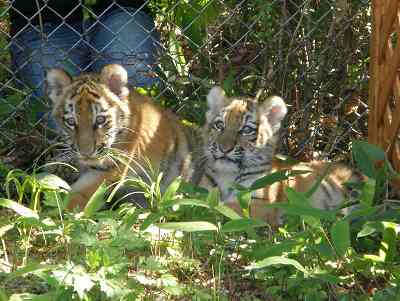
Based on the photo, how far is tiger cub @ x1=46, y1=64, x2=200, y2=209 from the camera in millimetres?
4723

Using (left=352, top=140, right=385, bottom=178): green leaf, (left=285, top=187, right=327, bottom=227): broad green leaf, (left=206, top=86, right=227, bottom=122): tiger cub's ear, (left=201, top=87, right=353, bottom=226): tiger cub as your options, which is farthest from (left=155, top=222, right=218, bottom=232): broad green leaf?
(left=206, top=86, right=227, bottom=122): tiger cub's ear

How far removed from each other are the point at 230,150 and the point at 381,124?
0.91 metres

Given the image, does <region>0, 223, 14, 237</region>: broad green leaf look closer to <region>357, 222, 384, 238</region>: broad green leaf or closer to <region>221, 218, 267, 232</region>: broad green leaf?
<region>221, 218, 267, 232</region>: broad green leaf

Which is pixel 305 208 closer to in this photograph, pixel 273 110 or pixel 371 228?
pixel 371 228

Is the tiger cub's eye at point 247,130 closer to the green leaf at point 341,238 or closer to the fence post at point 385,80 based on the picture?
the fence post at point 385,80

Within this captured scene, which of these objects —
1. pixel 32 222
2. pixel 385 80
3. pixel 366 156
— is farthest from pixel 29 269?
pixel 385 80

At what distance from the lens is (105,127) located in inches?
188

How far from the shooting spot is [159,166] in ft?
16.3

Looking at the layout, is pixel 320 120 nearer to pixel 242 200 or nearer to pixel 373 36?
pixel 373 36

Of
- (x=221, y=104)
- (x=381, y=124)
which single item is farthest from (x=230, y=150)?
(x=381, y=124)

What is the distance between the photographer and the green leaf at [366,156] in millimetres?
4035

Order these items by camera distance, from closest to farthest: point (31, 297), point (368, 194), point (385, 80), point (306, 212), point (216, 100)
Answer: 1. point (31, 297)
2. point (306, 212)
3. point (368, 194)
4. point (385, 80)
5. point (216, 100)

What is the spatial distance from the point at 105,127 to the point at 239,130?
80 centimetres

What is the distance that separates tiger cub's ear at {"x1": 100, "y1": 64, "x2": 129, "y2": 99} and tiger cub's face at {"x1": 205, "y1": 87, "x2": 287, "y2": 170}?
0.53 meters
